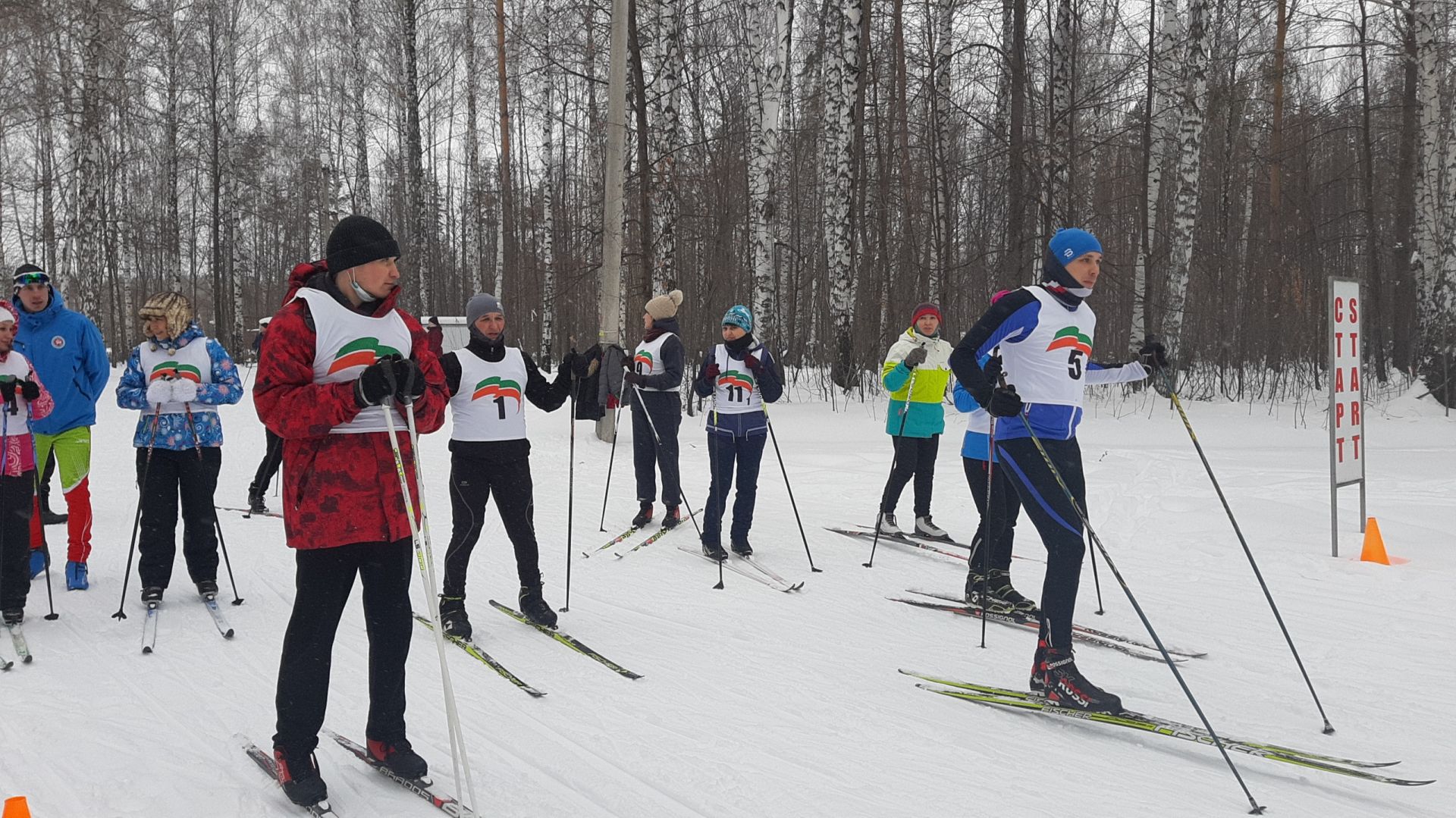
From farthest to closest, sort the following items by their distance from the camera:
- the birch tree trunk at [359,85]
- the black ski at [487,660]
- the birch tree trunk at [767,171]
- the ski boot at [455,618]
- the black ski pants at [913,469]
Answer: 1. the birch tree trunk at [359,85]
2. the birch tree trunk at [767,171]
3. the black ski pants at [913,469]
4. the ski boot at [455,618]
5. the black ski at [487,660]

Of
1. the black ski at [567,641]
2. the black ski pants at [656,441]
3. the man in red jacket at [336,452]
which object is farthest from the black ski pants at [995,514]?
the man in red jacket at [336,452]

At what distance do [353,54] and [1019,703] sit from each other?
24.3 meters

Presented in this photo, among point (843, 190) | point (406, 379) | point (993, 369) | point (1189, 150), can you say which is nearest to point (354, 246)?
point (406, 379)

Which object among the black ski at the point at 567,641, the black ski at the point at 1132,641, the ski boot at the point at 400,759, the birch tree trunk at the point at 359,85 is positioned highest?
the birch tree trunk at the point at 359,85

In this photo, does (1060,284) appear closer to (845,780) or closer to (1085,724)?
(1085,724)

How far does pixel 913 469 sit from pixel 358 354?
5.35 metres

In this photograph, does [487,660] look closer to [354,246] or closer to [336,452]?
[336,452]

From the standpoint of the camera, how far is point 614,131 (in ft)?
37.7

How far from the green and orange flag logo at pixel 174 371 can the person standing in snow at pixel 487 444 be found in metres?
1.74

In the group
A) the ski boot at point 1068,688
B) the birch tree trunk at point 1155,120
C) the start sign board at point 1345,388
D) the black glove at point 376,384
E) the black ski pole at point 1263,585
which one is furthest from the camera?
the birch tree trunk at point 1155,120

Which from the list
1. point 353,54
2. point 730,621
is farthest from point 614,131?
point 353,54

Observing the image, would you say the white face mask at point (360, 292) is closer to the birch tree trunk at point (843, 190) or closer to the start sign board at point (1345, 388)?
the start sign board at point (1345, 388)

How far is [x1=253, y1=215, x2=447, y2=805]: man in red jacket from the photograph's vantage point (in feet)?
9.85

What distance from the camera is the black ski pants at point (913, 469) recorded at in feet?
25.3
